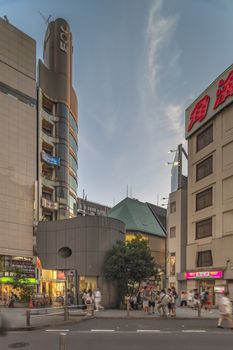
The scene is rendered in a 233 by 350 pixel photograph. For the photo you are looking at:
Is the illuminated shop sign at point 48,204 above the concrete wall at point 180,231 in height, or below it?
above

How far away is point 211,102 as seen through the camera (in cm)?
4472

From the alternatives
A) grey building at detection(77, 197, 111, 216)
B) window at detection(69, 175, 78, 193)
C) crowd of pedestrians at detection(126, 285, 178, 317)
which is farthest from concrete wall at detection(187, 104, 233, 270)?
grey building at detection(77, 197, 111, 216)

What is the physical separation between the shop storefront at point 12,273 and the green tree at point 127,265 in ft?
27.0

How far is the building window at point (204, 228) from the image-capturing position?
4369 centimetres

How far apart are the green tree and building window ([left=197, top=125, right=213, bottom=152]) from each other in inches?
574

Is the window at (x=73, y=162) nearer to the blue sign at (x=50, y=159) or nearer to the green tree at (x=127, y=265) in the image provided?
the blue sign at (x=50, y=159)

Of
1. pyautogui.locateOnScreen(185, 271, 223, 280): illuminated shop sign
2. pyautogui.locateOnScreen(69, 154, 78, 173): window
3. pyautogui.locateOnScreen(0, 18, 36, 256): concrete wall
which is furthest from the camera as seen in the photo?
pyautogui.locateOnScreen(69, 154, 78, 173): window

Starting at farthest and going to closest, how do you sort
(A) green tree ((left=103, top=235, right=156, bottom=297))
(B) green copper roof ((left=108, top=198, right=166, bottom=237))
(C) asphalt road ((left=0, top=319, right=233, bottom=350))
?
(B) green copper roof ((left=108, top=198, right=166, bottom=237)) < (A) green tree ((left=103, top=235, right=156, bottom=297)) < (C) asphalt road ((left=0, top=319, right=233, bottom=350))

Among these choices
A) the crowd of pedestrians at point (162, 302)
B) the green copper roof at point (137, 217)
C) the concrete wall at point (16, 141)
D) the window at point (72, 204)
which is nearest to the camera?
the crowd of pedestrians at point (162, 302)

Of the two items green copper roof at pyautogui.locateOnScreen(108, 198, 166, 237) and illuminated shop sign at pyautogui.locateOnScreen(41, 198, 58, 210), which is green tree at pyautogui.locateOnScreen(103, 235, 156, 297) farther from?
green copper roof at pyautogui.locateOnScreen(108, 198, 166, 237)

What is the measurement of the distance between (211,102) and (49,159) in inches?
809

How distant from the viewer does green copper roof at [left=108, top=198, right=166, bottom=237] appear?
3059 inches

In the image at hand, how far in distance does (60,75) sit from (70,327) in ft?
141

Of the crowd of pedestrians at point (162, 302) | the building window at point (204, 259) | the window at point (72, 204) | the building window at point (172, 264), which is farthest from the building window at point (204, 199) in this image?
the window at point (72, 204)
